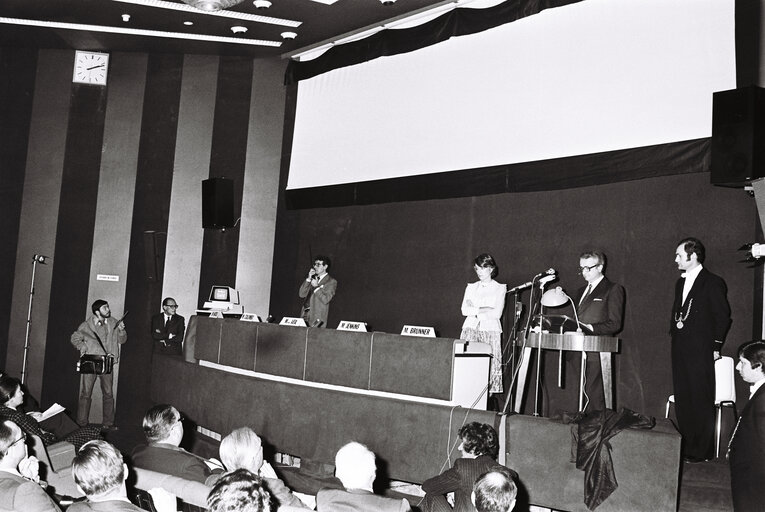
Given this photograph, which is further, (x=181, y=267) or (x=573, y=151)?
(x=181, y=267)

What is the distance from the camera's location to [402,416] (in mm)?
5359

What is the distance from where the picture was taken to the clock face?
10.4 meters

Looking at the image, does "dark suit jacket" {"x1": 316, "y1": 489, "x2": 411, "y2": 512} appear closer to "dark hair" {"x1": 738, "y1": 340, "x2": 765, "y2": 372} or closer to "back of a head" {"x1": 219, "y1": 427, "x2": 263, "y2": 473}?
"back of a head" {"x1": 219, "y1": 427, "x2": 263, "y2": 473}

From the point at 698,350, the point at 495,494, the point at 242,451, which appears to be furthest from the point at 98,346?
the point at 495,494

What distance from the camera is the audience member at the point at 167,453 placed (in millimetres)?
3422

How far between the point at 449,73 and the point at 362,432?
159 inches

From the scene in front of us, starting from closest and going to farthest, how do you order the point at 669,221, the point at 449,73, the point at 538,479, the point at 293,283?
the point at 538,479 → the point at 669,221 → the point at 449,73 → the point at 293,283

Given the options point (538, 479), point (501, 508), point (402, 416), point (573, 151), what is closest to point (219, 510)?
point (501, 508)

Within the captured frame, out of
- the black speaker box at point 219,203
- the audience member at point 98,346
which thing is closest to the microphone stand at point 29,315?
the audience member at point 98,346

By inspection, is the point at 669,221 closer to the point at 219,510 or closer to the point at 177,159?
the point at 219,510

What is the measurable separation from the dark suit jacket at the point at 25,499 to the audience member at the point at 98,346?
22.4 ft

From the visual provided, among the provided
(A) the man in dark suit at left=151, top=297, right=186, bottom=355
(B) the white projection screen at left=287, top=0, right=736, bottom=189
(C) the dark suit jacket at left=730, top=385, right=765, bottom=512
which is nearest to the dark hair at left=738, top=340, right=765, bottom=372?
(C) the dark suit jacket at left=730, top=385, right=765, bottom=512

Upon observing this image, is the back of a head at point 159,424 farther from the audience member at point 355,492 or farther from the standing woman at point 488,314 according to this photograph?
the standing woman at point 488,314

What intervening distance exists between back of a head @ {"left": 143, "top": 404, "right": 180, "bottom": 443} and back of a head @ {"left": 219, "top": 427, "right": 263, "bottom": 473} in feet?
1.54
